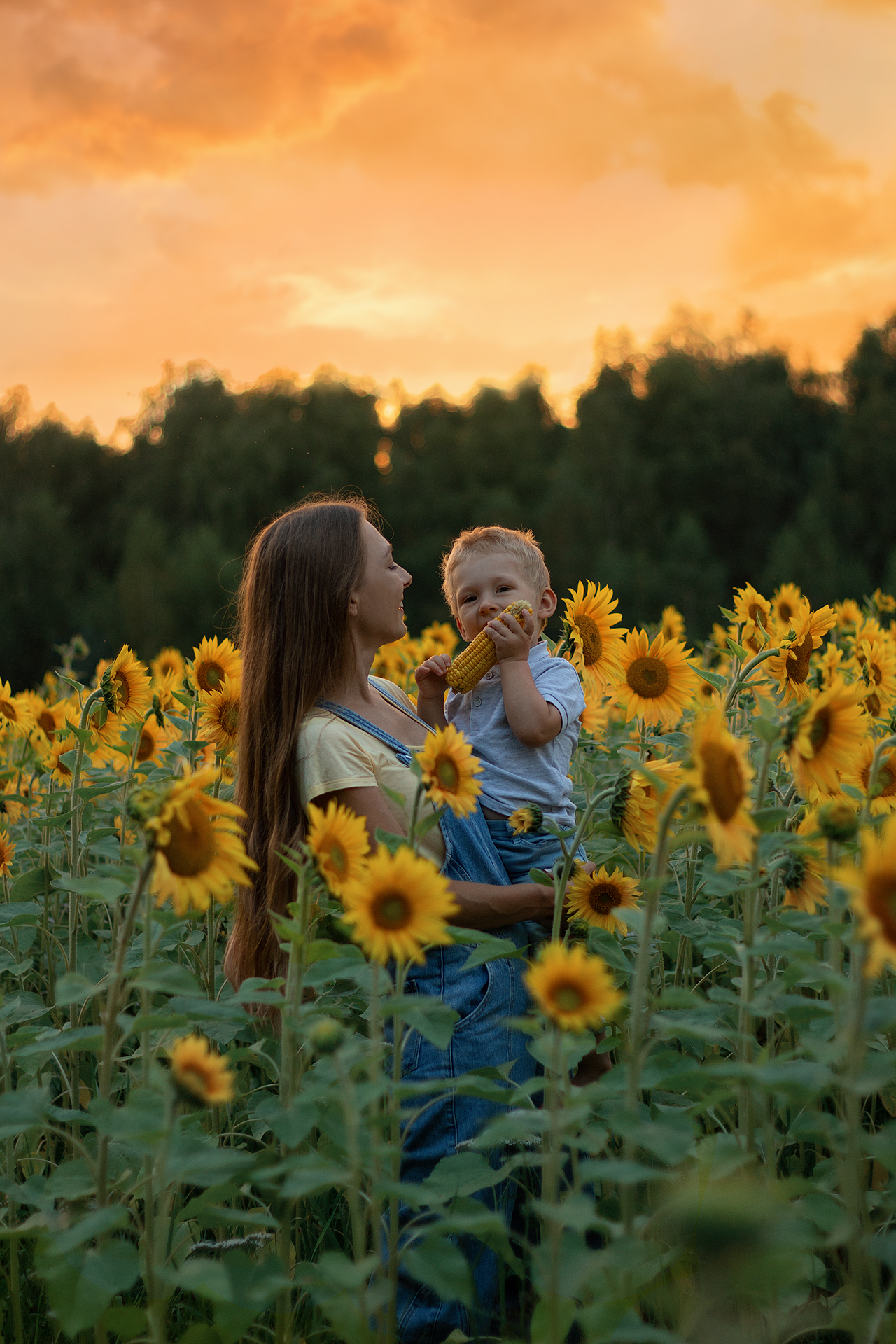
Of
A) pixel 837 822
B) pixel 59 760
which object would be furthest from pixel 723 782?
pixel 59 760

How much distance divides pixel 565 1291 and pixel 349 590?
1.76m

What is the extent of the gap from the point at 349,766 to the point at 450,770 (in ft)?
2.18

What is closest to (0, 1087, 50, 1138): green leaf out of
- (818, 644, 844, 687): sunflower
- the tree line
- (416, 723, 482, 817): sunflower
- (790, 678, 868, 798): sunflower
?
(416, 723, 482, 817): sunflower

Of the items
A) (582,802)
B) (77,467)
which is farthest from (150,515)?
(582,802)

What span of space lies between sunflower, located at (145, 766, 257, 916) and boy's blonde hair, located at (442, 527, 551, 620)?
1558 mm

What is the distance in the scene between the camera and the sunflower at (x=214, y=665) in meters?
3.37

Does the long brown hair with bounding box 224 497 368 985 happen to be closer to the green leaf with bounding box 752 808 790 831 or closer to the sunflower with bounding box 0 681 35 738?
the green leaf with bounding box 752 808 790 831

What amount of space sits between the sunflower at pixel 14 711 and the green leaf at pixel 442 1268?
312 cm

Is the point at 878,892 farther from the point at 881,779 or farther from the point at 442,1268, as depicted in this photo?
the point at 881,779

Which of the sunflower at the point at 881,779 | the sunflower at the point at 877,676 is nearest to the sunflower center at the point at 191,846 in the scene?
the sunflower at the point at 881,779

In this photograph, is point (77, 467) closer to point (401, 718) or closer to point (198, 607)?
point (198, 607)

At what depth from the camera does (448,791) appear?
6.33ft

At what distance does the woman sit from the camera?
2.40m

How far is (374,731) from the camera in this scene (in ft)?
8.89
